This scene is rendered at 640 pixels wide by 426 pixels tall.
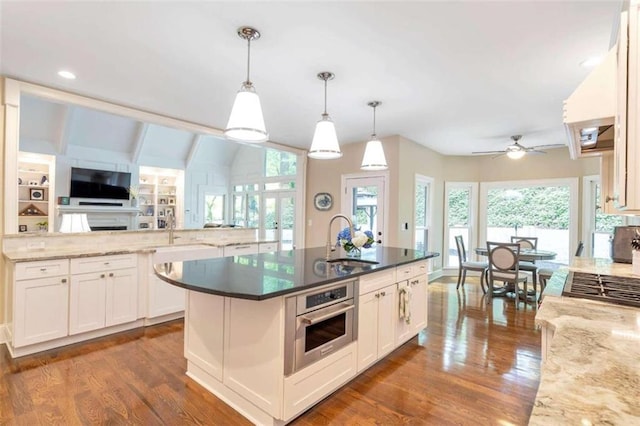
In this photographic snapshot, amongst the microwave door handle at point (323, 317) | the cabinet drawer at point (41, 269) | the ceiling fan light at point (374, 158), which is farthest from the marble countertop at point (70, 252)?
the ceiling fan light at point (374, 158)

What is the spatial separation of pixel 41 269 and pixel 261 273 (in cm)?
224

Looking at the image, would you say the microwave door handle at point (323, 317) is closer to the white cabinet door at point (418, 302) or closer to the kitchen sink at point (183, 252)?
the white cabinet door at point (418, 302)

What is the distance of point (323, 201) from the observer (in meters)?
6.11

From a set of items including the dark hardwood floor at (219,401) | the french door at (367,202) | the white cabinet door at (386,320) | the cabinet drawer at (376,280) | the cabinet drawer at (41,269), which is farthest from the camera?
the french door at (367,202)

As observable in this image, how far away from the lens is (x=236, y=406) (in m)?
2.10

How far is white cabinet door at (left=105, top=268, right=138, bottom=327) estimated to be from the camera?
10.8ft

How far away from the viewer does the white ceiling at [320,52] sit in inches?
81.4

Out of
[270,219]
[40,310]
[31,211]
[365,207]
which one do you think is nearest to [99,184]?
[31,211]

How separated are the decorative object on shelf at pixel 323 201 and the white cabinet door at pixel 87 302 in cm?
370

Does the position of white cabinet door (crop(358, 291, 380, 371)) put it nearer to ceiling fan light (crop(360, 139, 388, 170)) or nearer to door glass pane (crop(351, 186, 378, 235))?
ceiling fan light (crop(360, 139, 388, 170))

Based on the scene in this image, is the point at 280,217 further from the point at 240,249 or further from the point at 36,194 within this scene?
the point at 36,194

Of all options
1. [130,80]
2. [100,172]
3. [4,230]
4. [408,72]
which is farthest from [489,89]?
[100,172]

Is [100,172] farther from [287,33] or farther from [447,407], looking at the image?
[447,407]

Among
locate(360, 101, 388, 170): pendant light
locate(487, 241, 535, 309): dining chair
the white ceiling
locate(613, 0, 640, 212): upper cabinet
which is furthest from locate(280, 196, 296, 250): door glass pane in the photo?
locate(613, 0, 640, 212): upper cabinet
